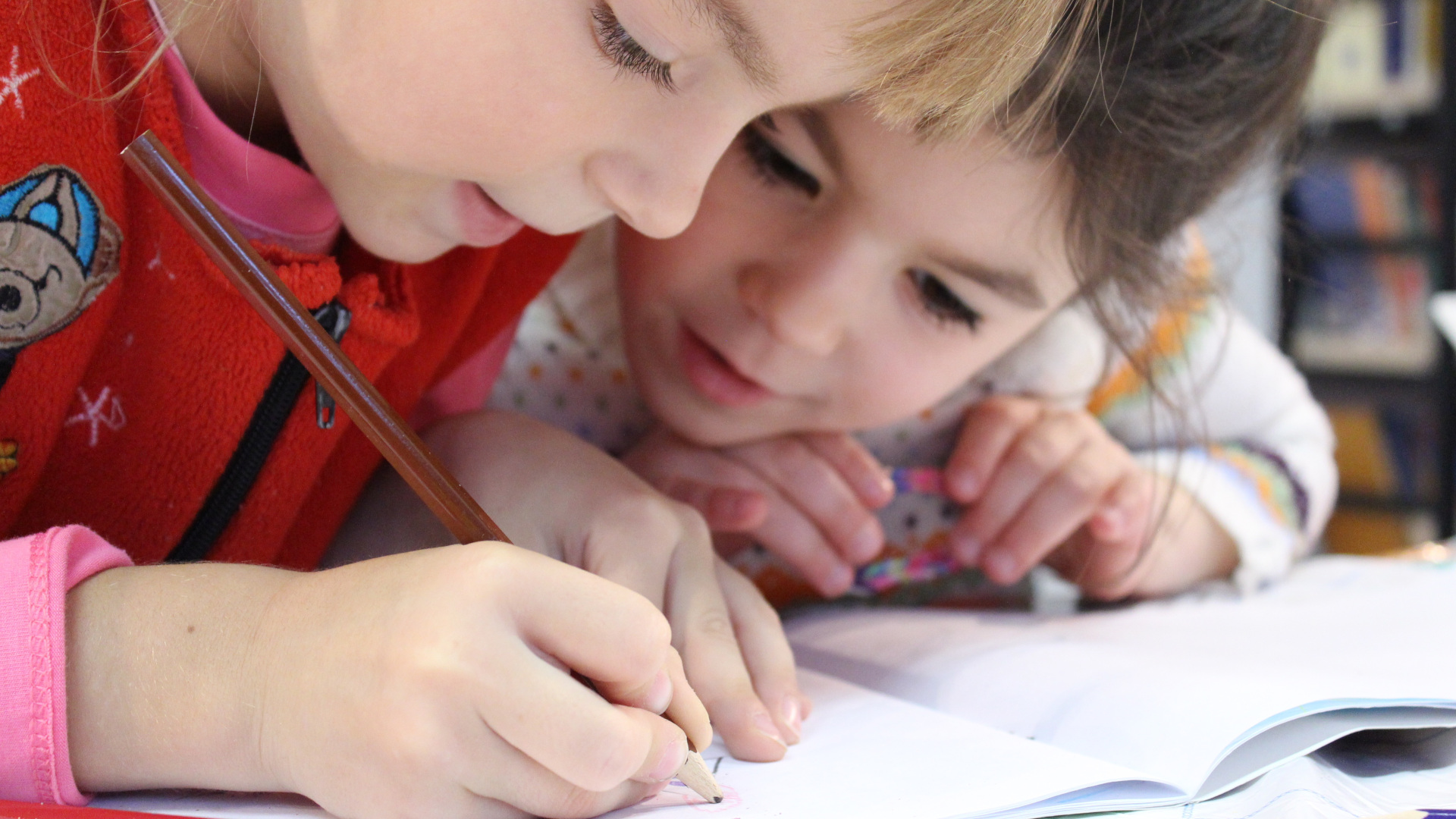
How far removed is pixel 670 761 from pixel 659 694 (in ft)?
0.07

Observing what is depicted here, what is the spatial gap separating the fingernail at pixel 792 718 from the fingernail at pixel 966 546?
323 millimetres

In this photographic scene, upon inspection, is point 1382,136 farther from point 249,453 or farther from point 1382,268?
point 249,453

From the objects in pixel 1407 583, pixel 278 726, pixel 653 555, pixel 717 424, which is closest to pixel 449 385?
pixel 717 424

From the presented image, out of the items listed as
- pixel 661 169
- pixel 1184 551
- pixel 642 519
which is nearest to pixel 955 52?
pixel 661 169

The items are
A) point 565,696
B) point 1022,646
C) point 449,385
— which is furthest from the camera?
point 449,385

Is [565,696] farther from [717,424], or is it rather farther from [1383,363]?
[1383,363]

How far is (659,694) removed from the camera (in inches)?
13.9

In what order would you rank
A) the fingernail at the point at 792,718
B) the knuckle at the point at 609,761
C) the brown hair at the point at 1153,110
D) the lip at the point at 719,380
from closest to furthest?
the knuckle at the point at 609,761 → the fingernail at the point at 792,718 → the brown hair at the point at 1153,110 → the lip at the point at 719,380

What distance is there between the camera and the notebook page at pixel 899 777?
34 cm

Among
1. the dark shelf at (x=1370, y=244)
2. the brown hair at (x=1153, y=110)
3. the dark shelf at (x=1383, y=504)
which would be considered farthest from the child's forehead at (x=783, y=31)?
the dark shelf at (x=1383, y=504)

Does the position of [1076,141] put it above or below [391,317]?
above

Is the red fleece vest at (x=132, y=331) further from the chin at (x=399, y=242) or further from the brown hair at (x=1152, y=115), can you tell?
the brown hair at (x=1152, y=115)

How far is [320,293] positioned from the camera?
1.57ft

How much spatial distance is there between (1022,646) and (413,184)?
1.13ft
